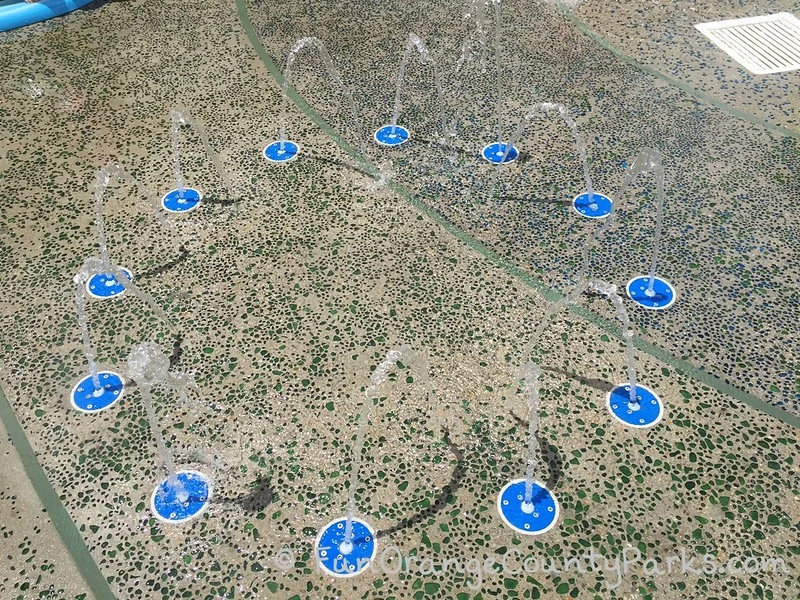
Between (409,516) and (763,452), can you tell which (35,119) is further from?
(763,452)

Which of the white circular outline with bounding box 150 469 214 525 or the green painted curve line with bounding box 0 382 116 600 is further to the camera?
the white circular outline with bounding box 150 469 214 525

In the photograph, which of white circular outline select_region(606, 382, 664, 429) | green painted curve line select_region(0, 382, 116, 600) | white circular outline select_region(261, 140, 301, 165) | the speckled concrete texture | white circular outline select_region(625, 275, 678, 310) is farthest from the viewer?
white circular outline select_region(261, 140, 301, 165)

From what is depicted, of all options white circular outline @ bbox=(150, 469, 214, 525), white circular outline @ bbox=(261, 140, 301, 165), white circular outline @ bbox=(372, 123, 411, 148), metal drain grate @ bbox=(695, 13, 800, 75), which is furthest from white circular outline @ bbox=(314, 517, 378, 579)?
metal drain grate @ bbox=(695, 13, 800, 75)

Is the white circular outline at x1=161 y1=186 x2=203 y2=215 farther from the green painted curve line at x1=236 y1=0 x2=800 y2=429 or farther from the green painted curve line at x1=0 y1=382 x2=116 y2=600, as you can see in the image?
the green painted curve line at x1=0 y1=382 x2=116 y2=600

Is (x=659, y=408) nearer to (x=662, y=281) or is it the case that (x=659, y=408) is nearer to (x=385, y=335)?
(x=662, y=281)

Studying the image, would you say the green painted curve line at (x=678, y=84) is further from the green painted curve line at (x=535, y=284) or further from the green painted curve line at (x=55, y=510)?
the green painted curve line at (x=55, y=510)

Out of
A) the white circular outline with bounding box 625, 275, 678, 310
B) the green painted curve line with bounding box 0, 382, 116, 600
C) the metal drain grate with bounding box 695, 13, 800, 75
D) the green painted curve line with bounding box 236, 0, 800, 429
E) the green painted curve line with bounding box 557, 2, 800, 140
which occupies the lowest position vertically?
the green painted curve line with bounding box 0, 382, 116, 600

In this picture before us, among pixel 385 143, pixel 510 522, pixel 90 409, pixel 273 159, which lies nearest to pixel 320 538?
pixel 510 522

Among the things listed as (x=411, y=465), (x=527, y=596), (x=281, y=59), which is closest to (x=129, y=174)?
(x=281, y=59)
